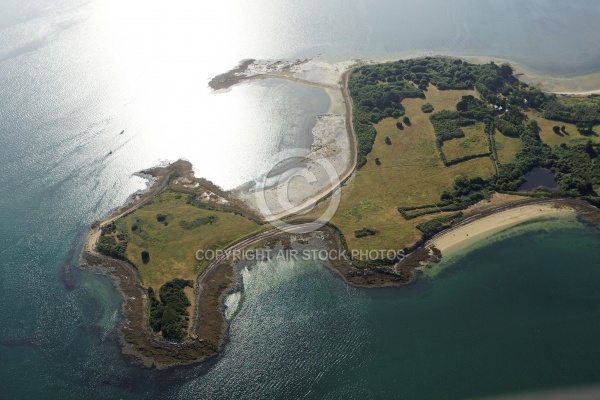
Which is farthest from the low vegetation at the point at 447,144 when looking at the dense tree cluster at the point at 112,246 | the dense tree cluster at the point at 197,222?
the dense tree cluster at the point at 112,246

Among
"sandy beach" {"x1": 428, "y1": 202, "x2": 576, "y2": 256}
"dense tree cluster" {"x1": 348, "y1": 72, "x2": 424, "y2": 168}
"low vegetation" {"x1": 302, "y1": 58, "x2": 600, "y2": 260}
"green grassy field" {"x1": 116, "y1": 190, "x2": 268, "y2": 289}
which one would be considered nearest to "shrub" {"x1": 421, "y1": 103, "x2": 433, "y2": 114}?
"low vegetation" {"x1": 302, "y1": 58, "x2": 600, "y2": 260}

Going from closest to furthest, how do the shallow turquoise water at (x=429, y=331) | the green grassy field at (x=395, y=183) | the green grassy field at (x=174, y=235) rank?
the shallow turquoise water at (x=429, y=331)
the green grassy field at (x=174, y=235)
the green grassy field at (x=395, y=183)

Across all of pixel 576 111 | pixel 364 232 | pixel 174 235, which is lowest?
pixel 364 232

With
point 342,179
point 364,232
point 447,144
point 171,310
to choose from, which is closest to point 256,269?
point 171,310

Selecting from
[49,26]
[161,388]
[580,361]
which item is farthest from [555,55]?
[49,26]

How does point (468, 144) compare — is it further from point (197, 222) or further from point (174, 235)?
point (174, 235)

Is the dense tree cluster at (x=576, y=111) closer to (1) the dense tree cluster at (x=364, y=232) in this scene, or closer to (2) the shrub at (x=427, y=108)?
(2) the shrub at (x=427, y=108)

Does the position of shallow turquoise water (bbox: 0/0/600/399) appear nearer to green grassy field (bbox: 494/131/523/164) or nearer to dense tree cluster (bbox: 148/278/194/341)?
dense tree cluster (bbox: 148/278/194/341)

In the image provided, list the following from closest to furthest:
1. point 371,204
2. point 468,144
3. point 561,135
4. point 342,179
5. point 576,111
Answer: point 371,204, point 342,179, point 468,144, point 561,135, point 576,111
